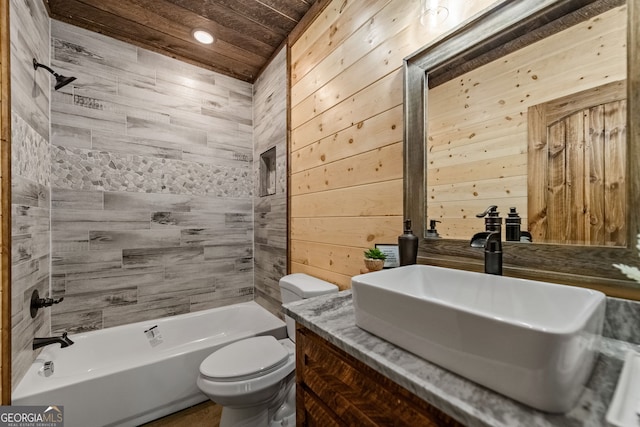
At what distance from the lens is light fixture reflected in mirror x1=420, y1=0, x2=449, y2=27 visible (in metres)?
1.09

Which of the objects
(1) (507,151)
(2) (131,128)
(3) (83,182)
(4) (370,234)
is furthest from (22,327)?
(1) (507,151)

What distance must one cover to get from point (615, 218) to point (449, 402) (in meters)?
0.69

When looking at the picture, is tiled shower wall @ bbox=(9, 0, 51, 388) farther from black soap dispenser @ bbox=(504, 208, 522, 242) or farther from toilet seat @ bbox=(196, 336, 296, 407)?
black soap dispenser @ bbox=(504, 208, 522, 242)

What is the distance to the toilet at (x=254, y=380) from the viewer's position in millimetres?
1292

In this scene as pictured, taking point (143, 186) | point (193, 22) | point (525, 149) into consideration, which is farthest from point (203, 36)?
point (525, 149)

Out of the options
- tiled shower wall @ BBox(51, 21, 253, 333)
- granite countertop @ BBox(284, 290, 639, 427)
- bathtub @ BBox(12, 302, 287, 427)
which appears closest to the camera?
granite countertop @ BBox(284, 290, 639, 427)

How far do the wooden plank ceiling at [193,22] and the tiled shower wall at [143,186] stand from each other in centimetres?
12

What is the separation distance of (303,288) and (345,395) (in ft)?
3.02

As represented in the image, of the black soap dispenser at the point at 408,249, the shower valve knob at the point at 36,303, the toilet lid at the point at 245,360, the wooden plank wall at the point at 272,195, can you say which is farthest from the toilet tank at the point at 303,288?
the shower valve knob at the point at 36,303

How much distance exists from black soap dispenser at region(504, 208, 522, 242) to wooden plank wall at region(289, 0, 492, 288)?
1.48ft

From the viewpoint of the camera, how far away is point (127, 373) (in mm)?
1516

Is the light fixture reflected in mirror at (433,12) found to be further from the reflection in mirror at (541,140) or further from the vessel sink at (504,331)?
the vessel sink at (504,331)

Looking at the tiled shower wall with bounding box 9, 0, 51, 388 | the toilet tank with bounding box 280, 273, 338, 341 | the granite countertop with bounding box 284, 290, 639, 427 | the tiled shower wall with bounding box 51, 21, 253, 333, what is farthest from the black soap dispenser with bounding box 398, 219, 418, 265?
the tiled shower wall with bounding box 51, 21, 253, 333

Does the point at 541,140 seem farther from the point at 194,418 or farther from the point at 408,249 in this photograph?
the point at 194,418
